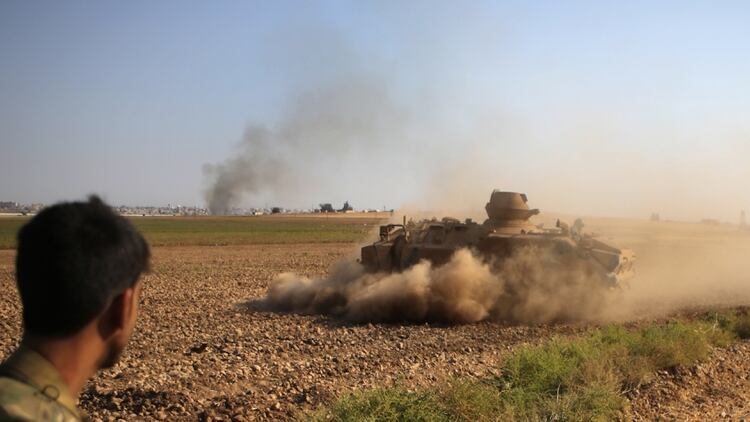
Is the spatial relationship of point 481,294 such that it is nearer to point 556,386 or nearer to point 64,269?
point 556,386

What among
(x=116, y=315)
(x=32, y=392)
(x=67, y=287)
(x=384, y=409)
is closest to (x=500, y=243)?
(x=384, y=409)

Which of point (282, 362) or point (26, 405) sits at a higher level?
point (26, 405)

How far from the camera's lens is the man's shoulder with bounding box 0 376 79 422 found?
81.2 inches

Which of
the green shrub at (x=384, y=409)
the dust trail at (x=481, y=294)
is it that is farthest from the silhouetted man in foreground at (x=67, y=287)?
the dust trail at (x=481, y=294)

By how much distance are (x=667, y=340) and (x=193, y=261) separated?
1083 inches

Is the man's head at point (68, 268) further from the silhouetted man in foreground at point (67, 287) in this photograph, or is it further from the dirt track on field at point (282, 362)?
the dirt track on field at point (282, 362)

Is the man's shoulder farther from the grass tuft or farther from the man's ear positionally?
the grass tuft

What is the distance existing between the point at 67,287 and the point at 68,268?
65mm

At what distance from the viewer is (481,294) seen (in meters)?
17.2

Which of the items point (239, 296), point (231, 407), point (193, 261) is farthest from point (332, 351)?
point (193, 261)

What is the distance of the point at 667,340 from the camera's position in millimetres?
12133

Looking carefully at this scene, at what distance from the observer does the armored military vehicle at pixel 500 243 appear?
1753cm

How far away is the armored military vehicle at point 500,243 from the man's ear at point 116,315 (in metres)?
15.8

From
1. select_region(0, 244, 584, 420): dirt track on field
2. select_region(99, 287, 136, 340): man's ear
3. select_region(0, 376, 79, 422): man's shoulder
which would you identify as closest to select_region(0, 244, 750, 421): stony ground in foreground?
select_region(0, 244, 584, 420): dirt track on field
